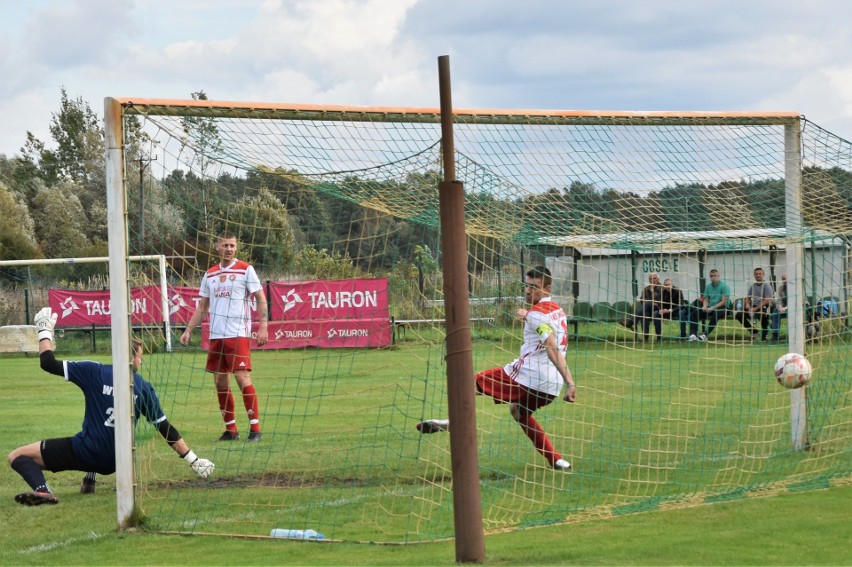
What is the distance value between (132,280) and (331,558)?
275 centimetres

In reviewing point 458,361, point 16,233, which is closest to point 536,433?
point 458,361

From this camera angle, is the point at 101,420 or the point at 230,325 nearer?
the point at 101,420

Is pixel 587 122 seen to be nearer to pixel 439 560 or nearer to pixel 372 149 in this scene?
pixel 372 149

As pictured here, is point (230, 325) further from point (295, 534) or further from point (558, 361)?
point (295, 534)

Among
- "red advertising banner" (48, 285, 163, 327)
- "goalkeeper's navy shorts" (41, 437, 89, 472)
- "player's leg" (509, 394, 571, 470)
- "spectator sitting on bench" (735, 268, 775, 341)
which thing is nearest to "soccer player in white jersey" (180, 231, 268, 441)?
"goalkeeper's navy shorts" (41, 437, 89, 472)

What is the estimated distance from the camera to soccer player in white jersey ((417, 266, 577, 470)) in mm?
9266

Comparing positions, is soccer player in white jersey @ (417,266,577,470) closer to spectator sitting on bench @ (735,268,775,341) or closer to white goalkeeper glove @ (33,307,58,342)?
white goalkeeper glove @ (33,307,58,342)

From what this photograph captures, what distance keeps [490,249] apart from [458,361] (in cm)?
259

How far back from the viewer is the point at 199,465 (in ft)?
29.0

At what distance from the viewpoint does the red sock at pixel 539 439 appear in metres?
9.26

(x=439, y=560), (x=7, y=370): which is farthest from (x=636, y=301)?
(x=7, y=370)

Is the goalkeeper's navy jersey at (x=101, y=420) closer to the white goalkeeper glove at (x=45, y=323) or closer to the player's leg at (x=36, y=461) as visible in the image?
the player's leg at (x=36, y=461)

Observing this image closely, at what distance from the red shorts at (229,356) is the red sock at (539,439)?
289 cm

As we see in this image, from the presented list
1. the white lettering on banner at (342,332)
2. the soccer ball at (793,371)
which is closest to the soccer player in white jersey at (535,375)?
the soccer ball at (793,371)
